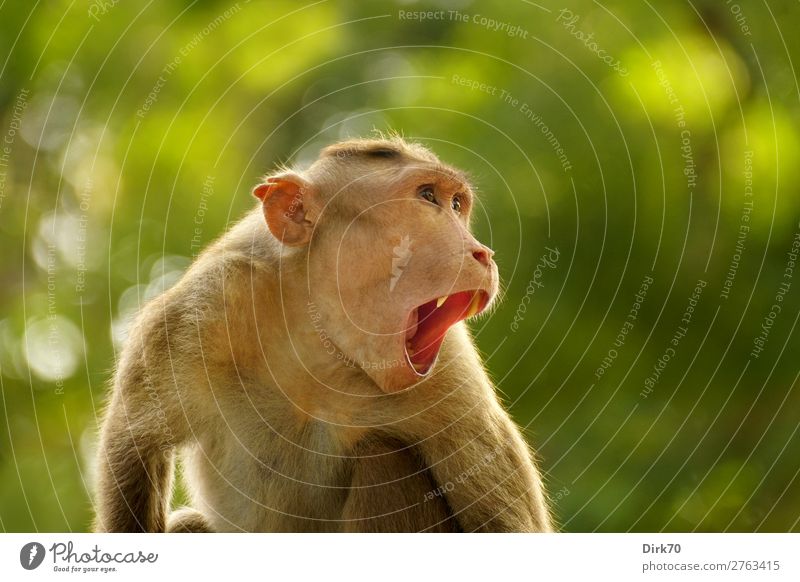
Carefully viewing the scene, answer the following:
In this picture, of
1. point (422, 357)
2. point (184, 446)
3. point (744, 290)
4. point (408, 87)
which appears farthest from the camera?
point (744, 290)

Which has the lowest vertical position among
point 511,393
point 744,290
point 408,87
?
point 511,393

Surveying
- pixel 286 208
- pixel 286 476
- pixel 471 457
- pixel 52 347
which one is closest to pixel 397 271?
pixel 286 208

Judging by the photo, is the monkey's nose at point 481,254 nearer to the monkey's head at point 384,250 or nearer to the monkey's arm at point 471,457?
the monkey's head at point 384,250

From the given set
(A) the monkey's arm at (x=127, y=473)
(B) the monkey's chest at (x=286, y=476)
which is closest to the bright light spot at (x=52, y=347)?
(A) the monkey's arm at (x=127, y=473)

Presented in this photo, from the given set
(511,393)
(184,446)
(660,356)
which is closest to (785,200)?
(660,356)

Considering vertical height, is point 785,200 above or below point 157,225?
below

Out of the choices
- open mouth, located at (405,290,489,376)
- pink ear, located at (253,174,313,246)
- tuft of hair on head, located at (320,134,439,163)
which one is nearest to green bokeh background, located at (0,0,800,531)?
tuft of hair on head, located at (320,134,439,163)

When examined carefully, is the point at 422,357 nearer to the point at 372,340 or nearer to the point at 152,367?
the point at 372,340
